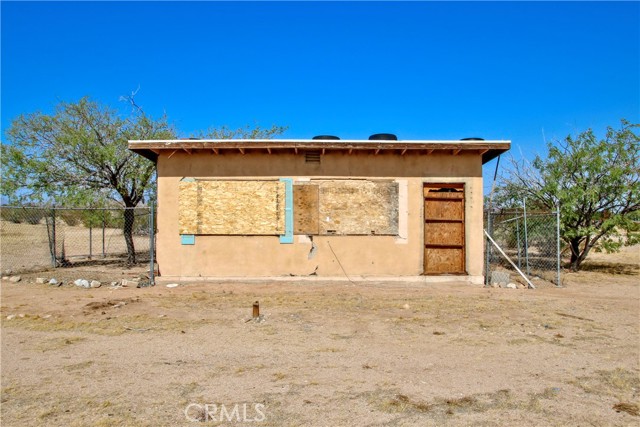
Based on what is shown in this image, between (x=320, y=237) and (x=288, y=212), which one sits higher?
(x=288, y=212)

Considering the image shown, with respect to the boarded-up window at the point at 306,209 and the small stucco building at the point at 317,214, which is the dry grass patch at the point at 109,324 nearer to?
the small stucco building at the point at 317,214

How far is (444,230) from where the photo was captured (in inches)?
467

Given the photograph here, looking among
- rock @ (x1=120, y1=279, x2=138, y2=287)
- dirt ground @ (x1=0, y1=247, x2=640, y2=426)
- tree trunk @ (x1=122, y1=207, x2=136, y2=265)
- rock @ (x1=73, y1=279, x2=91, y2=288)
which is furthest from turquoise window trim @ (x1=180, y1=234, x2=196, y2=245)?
tree trunk @ (x1=122, y1=207, x2=136, y2=265)

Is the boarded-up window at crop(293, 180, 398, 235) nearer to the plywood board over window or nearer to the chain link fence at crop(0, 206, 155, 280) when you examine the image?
the plywood board over window

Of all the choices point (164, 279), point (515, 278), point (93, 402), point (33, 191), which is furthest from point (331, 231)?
point (33, 191)

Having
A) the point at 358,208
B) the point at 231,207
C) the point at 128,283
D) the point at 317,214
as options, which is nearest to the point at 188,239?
the point at 231,207

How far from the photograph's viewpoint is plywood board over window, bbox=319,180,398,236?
461 inches

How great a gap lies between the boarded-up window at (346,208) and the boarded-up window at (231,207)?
1.89 feet

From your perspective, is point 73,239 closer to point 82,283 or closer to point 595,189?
point 82,283

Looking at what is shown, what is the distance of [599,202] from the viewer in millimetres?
14109

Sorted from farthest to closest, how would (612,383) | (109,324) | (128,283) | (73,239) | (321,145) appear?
(73,239) < (321,145) < (128,283) < (109,324) < (612,383)

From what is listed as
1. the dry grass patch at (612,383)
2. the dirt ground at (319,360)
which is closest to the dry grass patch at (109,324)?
the dirt ground at (319,360)

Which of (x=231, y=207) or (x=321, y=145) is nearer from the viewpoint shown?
(x=321, y=145)

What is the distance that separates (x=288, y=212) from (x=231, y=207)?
1.49m
